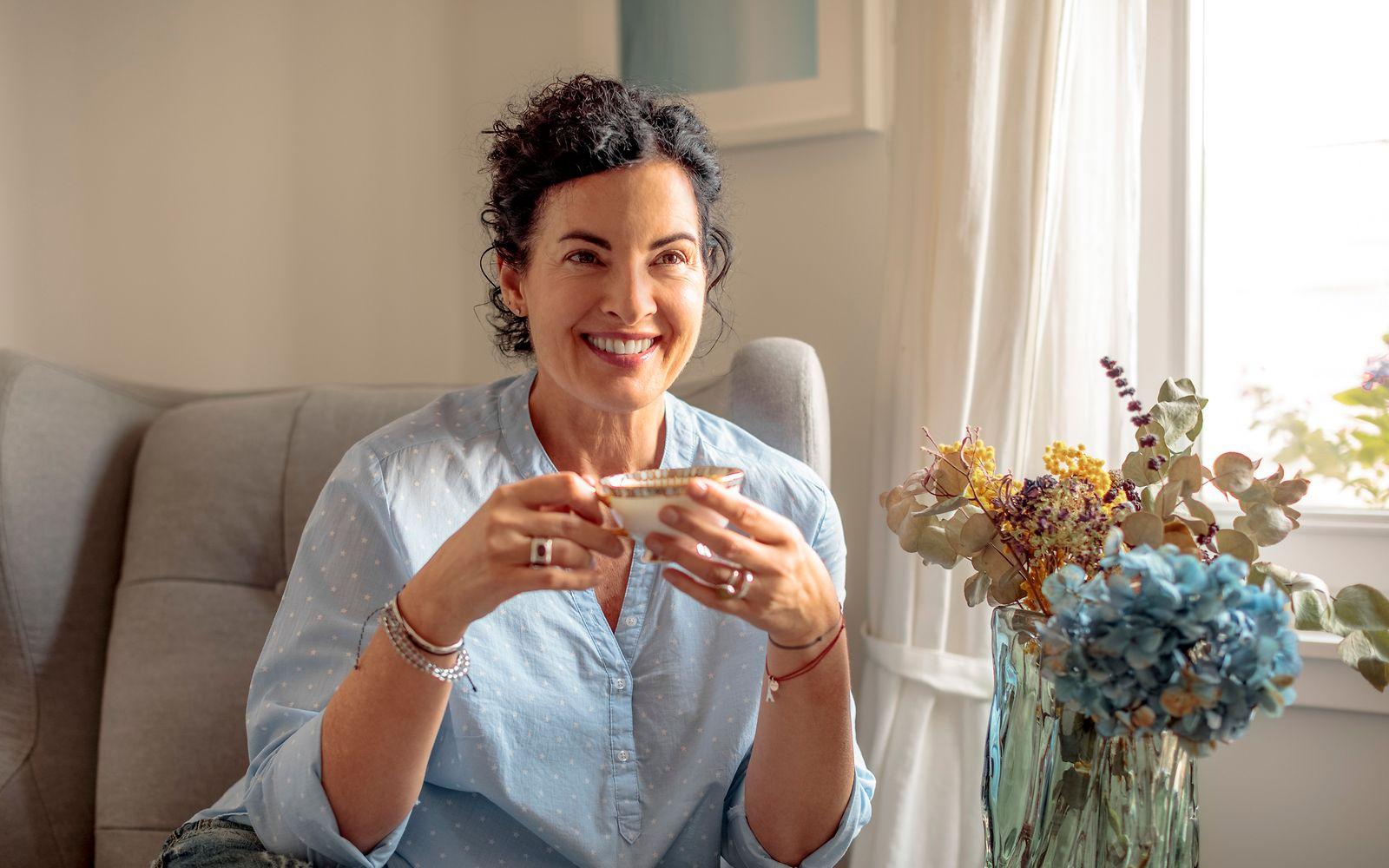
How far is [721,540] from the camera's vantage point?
Answer: 34.4 inches

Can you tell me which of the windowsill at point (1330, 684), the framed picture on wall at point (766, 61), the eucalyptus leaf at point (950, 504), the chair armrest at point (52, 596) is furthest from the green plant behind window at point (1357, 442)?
the chair armrest at point (52, 596)

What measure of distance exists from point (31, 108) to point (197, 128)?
0.92ft

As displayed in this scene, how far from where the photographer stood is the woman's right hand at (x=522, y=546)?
90 cm

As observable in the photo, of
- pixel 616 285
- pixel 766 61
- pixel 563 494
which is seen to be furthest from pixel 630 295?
pixel 766 61

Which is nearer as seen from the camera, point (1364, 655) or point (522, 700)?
point (1364, 655)

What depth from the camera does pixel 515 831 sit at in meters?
1.21

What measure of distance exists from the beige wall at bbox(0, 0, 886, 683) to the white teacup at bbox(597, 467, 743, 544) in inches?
37.1

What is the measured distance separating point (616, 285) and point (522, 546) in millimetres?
399

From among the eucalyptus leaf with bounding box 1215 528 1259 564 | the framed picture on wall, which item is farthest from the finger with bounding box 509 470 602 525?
the framed picture on wall

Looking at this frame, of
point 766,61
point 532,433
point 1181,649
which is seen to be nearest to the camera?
point 1181,649

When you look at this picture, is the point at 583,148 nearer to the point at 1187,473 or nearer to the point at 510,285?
the point at 510,285

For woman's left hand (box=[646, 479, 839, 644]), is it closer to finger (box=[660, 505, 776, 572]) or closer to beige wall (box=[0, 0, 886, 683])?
finger (box=[660, 505, 776, 572])

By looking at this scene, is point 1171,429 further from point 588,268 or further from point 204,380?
point 204,380

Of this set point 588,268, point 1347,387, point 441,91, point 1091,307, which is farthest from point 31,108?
point 1347,387
